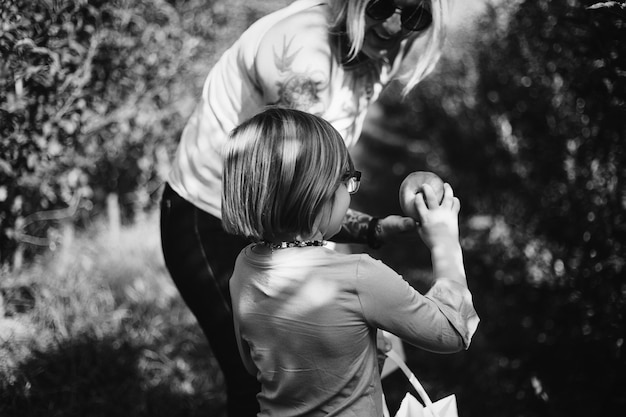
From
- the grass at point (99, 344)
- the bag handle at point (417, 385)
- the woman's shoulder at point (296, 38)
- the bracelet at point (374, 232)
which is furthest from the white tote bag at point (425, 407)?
the grass at point (99, 344)

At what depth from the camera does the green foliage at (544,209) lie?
2.53 metres

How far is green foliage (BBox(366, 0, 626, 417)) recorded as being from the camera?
2527mm

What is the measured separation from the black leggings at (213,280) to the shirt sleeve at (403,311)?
0.67m


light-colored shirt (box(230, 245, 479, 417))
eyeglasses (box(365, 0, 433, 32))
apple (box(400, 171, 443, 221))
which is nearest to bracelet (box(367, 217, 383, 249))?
apple (box(400, 171, 443, 221))

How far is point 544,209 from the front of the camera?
3613 millimetres

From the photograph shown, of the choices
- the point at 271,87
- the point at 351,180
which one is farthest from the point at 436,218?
the point at 271,87

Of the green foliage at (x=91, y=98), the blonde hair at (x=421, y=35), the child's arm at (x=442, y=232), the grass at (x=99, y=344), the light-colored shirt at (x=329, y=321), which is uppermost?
the blonde hair at (x=421, y=35)

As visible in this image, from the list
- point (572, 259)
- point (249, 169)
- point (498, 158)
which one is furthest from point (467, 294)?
point (498, 158)

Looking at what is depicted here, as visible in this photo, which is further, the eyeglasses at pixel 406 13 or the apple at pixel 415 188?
the eyeglasses at pixel 406 13

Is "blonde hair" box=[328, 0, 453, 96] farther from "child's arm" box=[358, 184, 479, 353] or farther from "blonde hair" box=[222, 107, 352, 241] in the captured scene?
"child's arm" box=[358, 184, 479, 353]

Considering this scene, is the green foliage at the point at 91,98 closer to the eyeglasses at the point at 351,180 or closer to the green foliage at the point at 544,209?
the eyeglasses at the point at 351,180

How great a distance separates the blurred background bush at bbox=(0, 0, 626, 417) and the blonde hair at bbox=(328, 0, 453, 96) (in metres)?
0.44

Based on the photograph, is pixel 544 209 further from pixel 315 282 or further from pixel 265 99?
pixel 315 282

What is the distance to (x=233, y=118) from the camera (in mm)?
2029
